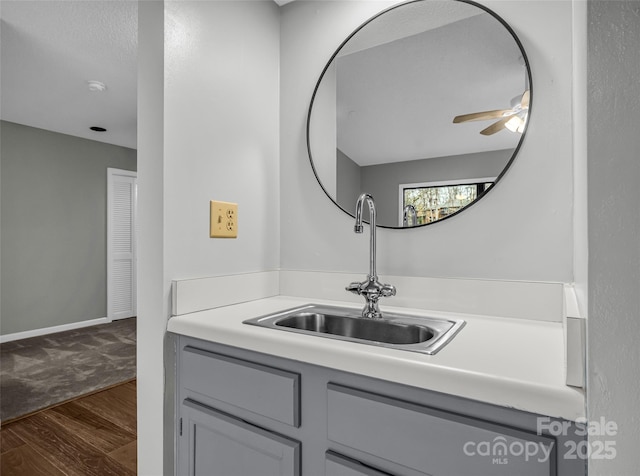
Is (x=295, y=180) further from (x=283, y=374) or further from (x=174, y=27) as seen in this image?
(x=283, y=374)

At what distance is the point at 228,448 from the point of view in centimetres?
102

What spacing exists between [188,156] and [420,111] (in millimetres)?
869

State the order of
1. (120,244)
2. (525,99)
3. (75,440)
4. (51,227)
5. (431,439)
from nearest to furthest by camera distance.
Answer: (431,439), (525,99), (75,440), (51,227), (120,244)

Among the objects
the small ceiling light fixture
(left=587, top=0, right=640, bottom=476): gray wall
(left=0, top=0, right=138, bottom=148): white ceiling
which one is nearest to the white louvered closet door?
(left=0, top=0, right=138, bottom=148): white ceiling

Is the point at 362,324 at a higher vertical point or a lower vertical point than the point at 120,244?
lower

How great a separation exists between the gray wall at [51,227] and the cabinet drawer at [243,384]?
13.3ft

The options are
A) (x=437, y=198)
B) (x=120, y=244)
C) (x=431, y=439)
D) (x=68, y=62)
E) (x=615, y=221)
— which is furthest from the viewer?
(x=120, y=244)

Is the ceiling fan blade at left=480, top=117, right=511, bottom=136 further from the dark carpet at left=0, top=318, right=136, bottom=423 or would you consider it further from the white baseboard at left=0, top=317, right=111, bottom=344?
the white baseboard at left=0, top=317, right=111, bottom=344

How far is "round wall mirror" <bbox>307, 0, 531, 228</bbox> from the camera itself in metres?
1.21

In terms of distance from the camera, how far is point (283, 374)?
920 mm

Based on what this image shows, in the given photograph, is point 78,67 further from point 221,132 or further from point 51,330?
point 51,330

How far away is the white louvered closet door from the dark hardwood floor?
258 centimetres

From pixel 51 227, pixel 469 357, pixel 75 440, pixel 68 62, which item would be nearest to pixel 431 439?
pixel 469 357

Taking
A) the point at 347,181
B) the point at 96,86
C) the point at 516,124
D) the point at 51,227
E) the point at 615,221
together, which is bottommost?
the point at 615,221
